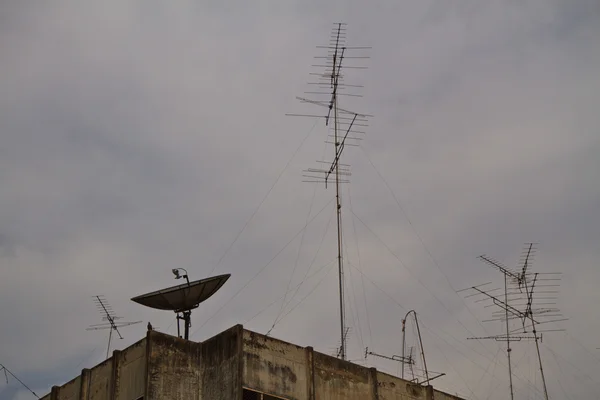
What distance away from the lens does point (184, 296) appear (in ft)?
116

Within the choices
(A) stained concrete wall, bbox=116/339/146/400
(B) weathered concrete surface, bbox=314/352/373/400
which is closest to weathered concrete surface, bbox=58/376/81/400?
(A) stained concrete wall, bbox=116/339/146/400

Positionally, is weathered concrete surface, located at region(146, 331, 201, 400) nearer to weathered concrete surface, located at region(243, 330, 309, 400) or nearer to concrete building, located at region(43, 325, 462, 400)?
concrete building, located at region(43, 325, 462, 400)

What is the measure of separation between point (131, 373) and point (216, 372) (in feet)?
10.2

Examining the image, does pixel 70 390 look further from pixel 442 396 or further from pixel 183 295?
pixel 442 396

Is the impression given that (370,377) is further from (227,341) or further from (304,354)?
(227,341)

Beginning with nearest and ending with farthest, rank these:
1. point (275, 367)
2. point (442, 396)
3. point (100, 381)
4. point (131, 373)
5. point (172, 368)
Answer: point (172, 368)
point (131, 373)
point (275, 367)
point (100, 381)
point (442, 396)

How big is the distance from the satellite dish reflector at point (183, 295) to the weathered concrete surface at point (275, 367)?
280cm

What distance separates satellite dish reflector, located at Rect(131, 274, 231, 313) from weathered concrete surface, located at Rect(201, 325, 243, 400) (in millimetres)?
1917

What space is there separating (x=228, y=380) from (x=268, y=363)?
171 centimetres

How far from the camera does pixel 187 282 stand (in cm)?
3597

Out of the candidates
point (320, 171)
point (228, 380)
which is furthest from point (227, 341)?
point (320, 171)

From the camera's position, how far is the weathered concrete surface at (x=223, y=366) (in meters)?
33.0

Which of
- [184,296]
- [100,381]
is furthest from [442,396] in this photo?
[100,381]

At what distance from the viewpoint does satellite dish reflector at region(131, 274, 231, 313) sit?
35125 millimetres
